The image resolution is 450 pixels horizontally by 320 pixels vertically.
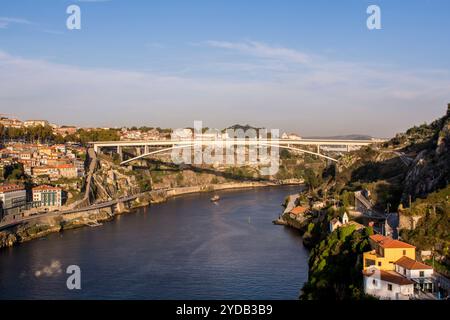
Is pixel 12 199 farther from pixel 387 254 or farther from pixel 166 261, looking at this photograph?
pixel 387 254

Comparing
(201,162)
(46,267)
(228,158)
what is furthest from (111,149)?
(46,267)

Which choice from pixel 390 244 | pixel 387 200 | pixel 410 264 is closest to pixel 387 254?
pixel 390 244

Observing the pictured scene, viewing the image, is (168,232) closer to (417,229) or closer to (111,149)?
(417,229)

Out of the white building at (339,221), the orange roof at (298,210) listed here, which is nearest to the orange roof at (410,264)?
the white building at (339,221)

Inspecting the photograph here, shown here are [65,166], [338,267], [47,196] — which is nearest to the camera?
[338,267]

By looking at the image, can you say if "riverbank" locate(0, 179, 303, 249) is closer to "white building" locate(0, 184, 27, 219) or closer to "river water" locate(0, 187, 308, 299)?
"river water" locate(0, 187, 308, 299)
